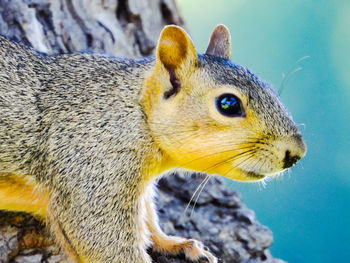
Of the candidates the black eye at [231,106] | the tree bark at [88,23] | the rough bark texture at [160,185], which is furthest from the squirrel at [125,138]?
the tree bark at [88,23]

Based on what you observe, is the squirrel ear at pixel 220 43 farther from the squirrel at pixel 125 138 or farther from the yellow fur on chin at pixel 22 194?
the yellow fur on chin at pixel 22 194

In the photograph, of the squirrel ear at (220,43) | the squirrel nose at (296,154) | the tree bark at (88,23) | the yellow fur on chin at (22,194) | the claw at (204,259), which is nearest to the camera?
the squirrel nose at (296,154)

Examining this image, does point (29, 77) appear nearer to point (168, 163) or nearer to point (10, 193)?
point (10, 193)

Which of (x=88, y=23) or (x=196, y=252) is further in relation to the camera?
(x=88, y=23)

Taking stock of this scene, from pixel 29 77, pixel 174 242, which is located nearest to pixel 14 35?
pixel 29 77

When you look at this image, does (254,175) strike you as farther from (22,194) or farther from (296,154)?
(22,194)

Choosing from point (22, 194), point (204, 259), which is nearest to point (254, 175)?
point (204, 259)
